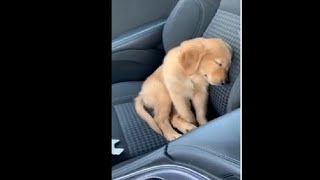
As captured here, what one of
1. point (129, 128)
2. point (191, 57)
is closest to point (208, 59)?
point (191, 57)

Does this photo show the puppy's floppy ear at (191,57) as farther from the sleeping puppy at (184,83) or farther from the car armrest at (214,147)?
the car armrest at (214,147)

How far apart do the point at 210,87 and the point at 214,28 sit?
186mm

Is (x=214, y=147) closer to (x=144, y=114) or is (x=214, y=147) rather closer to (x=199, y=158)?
(x=199, y=158)

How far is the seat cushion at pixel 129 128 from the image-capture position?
1.16m

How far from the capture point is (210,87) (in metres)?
1.21

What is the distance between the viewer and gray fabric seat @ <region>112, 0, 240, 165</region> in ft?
3.70

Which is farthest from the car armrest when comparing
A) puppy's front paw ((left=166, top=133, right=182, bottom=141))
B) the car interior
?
puppy's front paw ((left=166, top=133, right=182, bottom=141))

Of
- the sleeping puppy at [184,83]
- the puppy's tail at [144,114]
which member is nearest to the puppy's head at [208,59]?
the sleeping puppy at [184,83]
